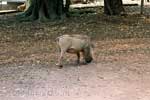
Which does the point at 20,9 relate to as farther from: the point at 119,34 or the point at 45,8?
the point at 119,34

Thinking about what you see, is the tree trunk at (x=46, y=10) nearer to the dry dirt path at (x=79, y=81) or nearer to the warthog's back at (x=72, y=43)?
the dry dirt path at (x=79, y=81)

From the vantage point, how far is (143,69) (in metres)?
10.1

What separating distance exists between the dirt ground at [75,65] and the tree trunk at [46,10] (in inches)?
73.5

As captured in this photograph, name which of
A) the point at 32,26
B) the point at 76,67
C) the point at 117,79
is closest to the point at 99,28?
the point at 32,26

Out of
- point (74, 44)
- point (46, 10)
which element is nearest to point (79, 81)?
point (74, 44)

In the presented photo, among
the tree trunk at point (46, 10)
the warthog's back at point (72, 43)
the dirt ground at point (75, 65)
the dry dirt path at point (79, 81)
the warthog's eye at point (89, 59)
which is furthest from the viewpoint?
the tree trunk at point (46, 10)

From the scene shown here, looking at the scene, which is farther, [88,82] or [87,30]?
[87,30]

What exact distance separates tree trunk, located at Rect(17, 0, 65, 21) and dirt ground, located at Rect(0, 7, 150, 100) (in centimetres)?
187

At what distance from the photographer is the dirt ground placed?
27.0 feet

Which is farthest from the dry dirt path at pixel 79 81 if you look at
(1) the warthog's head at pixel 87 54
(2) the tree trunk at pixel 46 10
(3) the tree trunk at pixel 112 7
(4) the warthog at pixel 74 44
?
(3) the tree trunk at pixel 112 7

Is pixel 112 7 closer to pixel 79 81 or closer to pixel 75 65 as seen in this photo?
pixel 75 65

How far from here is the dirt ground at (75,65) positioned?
8227 mm

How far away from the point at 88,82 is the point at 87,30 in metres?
7.72

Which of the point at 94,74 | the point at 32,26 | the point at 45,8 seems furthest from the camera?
the point at 45,8
